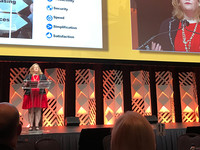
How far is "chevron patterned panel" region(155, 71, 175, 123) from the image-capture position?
5.28m

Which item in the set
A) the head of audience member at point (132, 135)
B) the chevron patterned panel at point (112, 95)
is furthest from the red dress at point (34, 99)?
the head of audience member at point (132, 135)

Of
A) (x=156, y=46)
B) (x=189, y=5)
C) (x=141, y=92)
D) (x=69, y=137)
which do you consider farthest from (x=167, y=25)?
(x=69, y=137)

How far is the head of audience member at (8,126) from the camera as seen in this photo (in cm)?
90

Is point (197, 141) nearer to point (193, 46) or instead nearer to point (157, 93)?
point (193, 46)

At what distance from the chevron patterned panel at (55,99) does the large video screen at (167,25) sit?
1.87m

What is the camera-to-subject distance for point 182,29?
3816 millimetres

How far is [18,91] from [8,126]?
3890mm

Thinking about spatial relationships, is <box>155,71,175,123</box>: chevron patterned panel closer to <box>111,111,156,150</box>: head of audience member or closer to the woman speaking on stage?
the woman speaking on stage

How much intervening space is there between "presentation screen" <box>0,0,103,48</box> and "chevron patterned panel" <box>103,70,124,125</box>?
1.78 meters

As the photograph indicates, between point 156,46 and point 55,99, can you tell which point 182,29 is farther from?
point 55,99

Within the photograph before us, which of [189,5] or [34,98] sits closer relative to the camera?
[34,98]

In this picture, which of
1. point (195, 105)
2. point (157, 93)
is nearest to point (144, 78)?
point (157, 93)

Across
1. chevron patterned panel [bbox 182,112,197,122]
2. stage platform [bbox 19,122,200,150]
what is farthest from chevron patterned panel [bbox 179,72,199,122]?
stage platform [bbox 19,122,200,150]

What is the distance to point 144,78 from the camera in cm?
530
